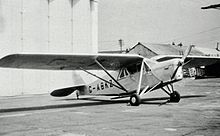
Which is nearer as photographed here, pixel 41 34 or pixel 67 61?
pixel 67 61

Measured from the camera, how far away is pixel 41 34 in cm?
2473

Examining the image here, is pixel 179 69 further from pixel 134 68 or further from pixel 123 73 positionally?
pixel 123 73

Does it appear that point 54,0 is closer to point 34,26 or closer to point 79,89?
point 34,26

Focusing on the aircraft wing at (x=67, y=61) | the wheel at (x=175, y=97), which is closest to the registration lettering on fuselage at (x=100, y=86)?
the aircraft wing at (x=67, y=61)

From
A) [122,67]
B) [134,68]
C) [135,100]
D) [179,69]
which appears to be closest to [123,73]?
[122,67]

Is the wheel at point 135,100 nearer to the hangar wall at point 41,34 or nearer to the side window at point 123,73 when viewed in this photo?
the side window at point 123,73

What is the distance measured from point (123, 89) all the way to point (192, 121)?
666 centimetres

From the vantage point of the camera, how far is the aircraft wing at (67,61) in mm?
11709

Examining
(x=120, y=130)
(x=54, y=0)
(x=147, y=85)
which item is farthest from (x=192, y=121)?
(x=54, y=0)

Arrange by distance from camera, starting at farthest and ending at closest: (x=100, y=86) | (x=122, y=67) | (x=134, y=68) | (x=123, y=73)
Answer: (x=100, y=86) < (x=122, y=67) < (x=123, y=73) < (x=134, y=68)

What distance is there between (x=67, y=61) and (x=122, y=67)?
3.07m

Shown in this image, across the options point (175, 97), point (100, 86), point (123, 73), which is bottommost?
point (175, 97)

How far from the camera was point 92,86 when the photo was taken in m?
16.3

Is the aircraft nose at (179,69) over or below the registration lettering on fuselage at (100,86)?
over
